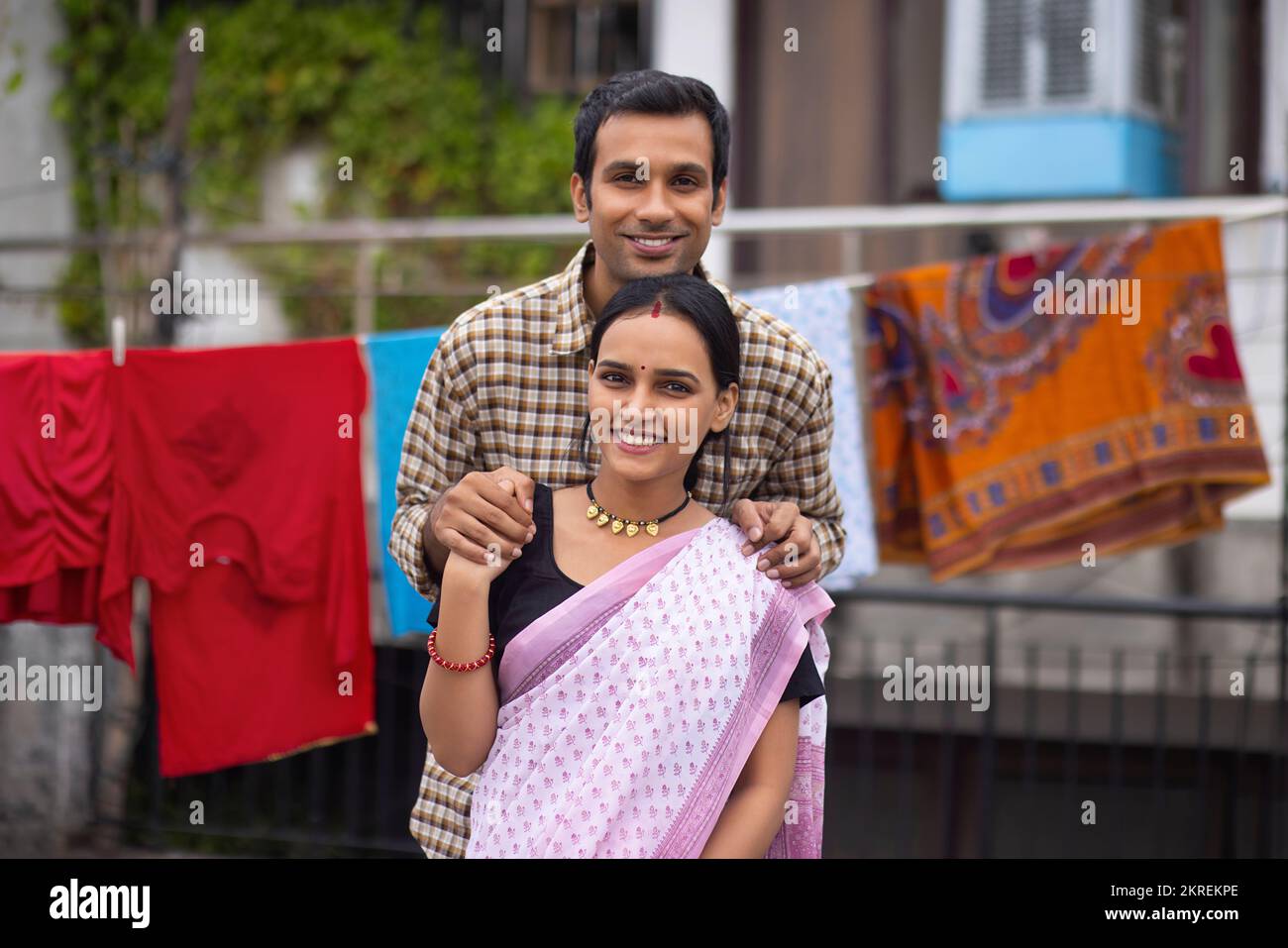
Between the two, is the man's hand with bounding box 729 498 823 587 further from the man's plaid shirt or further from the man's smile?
the man's smile

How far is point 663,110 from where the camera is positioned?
234 cm

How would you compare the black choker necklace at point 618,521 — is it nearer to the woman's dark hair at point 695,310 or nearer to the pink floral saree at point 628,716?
the pink floral saree at point 628,716

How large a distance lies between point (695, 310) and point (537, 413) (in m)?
0.48

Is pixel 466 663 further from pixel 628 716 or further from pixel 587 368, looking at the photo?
pixel 587 368

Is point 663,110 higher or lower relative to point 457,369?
higher

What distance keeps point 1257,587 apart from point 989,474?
202cm

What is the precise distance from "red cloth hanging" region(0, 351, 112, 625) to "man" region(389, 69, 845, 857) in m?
1.91

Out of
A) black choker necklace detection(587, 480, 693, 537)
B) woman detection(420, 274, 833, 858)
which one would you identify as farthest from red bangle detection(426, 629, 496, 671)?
black choker necklace detection(587, 480, 693, 537)

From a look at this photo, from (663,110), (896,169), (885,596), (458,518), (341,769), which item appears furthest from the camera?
(896,169)

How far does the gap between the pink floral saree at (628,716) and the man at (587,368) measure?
0.70 feet

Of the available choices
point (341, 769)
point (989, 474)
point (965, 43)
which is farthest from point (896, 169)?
point (341, 769)

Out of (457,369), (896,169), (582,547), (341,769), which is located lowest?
(341,769)

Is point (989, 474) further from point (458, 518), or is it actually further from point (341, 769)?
point (341, 769)

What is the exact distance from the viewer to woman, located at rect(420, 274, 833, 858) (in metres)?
2.12
